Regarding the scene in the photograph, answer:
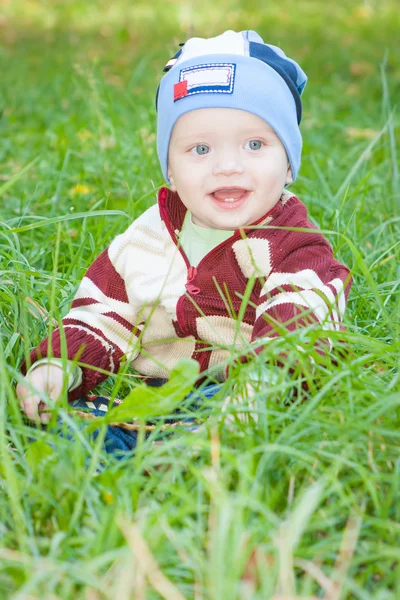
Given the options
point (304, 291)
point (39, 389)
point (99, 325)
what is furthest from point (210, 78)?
point (39, 389)

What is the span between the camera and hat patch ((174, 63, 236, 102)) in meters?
1.88

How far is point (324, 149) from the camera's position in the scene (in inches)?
154

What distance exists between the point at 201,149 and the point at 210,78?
A: 0.51 feet

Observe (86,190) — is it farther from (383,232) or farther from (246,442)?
(246,442)

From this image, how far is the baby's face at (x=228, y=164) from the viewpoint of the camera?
1892 mm

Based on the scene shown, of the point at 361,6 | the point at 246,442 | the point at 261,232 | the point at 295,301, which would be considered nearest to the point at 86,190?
the point at 261,232

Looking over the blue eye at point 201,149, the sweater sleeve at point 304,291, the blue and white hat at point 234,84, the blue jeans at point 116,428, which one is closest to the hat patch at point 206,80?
the blue and white hat at point 234,84

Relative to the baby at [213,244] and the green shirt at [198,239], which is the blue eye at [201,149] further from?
the green shirt at [198,239]

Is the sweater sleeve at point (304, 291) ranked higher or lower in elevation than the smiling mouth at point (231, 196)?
A: lower

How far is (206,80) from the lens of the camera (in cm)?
189

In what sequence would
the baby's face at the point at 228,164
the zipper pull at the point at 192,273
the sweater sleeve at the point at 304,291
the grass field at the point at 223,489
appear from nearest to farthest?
the grass field at the point at 223,489 < the sweater sleeve at the point at 304,291 < the baby's face at the point at 228,164 < the zipper pull at the point at 192,273

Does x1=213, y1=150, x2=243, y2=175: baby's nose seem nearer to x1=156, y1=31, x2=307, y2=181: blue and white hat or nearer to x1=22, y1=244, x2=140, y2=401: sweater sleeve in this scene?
x1=156, y1=31, x2=307, y2=181: blue and white hat

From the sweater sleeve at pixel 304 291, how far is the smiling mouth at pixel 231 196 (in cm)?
16

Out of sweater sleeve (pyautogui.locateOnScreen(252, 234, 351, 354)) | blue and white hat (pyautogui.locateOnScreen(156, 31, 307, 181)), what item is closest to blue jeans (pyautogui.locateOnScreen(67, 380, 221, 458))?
sweater sleeve (pyautogui.locateOnScreen(252, 234, 351, 354))
